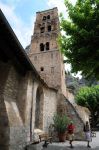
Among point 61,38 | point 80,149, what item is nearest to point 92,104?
point 80,149

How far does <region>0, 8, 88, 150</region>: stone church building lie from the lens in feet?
26.8

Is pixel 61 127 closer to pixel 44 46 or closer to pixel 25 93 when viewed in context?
pixel 25 93

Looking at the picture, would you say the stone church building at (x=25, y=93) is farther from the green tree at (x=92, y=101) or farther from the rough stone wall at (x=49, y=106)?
the green tree at (x=92, y=101)

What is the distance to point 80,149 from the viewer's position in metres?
11.6

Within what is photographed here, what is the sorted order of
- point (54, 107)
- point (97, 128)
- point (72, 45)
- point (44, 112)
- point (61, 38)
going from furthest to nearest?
1. point (97, 128)
2. point (54, 107)
3. point (44, 112)
4. point (61, 38)
5. point (72, 45)

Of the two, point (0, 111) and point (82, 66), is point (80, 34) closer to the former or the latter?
point (82, 66)

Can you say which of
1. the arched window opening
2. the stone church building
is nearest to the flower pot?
the stone church building

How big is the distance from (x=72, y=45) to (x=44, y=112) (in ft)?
24.1

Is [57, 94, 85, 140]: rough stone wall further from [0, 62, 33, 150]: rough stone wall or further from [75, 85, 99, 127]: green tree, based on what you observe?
[75, 85, 99, 127]: green tree

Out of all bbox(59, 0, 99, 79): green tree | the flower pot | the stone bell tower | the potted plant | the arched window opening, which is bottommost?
the flower pot

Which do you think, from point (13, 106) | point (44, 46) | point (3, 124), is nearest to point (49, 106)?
point (13, 106)

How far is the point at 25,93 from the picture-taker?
11.0 metres

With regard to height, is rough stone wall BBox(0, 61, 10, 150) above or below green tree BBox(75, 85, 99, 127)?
below

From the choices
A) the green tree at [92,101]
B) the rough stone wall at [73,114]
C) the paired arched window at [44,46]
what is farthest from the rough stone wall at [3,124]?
the green tree at [92,101]
